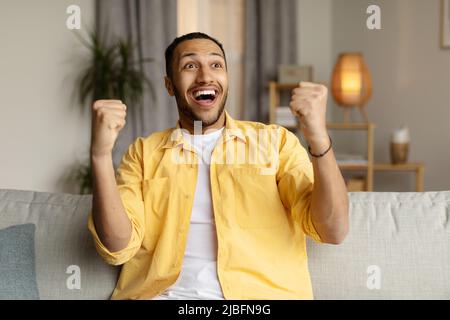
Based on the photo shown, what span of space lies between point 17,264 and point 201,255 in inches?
18.6

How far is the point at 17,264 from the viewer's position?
1.63 metres

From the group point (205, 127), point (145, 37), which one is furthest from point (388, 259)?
point (145, 37)


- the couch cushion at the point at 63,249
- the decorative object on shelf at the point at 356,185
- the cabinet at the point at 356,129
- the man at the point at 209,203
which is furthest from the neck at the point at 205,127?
the decorative object on shelf at the point at 356,185

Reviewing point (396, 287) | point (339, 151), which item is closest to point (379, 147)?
point (339, 151)

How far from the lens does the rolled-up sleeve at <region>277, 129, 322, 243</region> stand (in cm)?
149

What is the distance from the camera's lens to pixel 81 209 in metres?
1.76

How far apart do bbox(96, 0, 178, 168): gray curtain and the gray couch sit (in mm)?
2440

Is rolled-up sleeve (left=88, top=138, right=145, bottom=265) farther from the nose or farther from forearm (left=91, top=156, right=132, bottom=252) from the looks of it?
the nose

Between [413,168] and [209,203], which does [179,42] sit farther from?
[413,168]

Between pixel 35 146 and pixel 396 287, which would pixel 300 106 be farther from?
pixel 35 146

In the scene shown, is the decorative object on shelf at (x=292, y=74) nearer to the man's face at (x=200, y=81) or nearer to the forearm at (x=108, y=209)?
the man's face at (x=200, y=81)

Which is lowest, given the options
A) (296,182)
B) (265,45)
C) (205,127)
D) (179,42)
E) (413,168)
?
(413,168)

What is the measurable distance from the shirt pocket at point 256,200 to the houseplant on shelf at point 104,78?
8.04ft

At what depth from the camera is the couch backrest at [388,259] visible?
5.32ft
